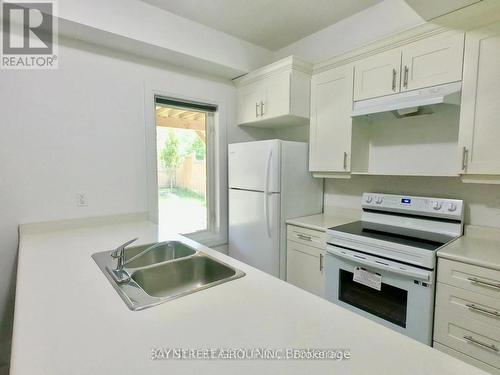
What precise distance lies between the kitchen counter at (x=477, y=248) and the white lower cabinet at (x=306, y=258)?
2.74ft

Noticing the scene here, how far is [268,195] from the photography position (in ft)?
7.72

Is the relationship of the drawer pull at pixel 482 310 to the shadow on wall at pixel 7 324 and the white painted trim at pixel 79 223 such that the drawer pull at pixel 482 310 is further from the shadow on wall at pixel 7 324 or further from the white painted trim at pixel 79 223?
the shadow on wall at pixel 7 324

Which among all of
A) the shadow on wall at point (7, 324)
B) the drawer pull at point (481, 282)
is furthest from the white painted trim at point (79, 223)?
the drawer pull at point (481, 282)

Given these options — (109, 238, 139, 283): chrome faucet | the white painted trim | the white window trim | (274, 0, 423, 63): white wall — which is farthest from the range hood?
the white painted trim

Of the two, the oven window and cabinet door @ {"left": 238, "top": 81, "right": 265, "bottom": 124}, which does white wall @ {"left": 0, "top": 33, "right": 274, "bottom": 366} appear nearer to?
cabinet door @ {"left": 238, "top": 81, "right": 265, "bottom": 124}

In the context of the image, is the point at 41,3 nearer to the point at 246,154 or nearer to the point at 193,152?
the point at 193,152

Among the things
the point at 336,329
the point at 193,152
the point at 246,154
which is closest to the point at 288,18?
the point at 246,154

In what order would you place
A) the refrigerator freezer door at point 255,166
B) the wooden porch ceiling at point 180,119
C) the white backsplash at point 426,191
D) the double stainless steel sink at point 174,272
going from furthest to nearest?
1. the wooden porch ceiling at point 180,119
2. the refrigerator freezer door at point 255,166
3. the white backsplash at point 426,191
4. the double stainless steel sink at point 174,272

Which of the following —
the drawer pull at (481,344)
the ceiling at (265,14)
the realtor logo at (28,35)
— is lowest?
the drawer pull at (481,344)

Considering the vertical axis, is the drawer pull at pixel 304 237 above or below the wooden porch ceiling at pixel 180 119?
below

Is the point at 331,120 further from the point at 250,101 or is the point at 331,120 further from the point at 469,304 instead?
the point at 469,304

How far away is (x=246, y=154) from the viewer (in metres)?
2.56

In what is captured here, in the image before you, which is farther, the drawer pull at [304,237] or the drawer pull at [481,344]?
the drawer pull at [304,237]

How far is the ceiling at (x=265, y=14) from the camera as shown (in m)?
2.14
